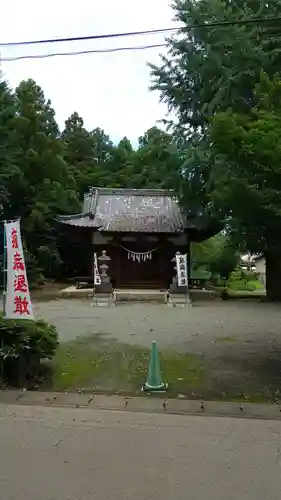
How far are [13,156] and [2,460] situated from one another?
25496 millimetres

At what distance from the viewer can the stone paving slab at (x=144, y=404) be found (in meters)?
5.30

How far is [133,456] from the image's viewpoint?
395cm

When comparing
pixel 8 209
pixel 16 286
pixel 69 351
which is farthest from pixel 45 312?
pixel 8 209

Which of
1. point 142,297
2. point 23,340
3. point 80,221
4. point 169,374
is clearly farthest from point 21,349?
point 80,221

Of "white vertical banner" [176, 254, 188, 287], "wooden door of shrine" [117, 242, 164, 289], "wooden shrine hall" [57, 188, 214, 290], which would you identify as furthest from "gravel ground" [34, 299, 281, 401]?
"wooden door of shrine" [117, 242, 164, 289]

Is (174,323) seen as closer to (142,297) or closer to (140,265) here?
(142,297)

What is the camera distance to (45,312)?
15438mm

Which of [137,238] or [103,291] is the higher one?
[137,238]

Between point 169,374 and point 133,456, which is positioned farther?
point 169,374

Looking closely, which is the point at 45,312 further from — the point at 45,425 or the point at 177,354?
the point at 45,425

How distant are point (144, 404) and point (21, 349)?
6.17ft

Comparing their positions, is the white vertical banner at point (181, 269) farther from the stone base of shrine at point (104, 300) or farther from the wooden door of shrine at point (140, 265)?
the wooden door of shrine at point (140, 265)

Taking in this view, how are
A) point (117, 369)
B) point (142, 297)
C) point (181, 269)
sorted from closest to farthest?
point (117, 369) < point (181, 269) < point (142, 297)

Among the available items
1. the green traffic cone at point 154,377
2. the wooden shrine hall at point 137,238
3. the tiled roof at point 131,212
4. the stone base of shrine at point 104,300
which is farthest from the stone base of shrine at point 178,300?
the green traffic cone at point 154,377
